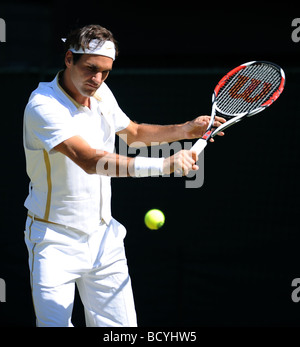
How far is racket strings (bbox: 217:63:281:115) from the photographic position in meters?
3.73

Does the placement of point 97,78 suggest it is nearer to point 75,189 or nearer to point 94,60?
point 94,60

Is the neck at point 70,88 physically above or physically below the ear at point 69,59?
below

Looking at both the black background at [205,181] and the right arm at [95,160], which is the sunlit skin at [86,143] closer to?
the right arm at [95,160]

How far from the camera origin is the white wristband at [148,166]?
9.92 feet

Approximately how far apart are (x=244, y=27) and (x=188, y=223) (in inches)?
55.7

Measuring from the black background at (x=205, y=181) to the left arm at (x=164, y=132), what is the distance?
1.01 meters

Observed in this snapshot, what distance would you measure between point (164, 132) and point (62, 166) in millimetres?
702

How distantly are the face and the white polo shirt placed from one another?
0.10 m

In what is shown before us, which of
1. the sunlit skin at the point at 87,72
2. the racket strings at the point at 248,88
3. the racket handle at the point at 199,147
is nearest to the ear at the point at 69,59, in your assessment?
the sunlit skin at the point at 87,72

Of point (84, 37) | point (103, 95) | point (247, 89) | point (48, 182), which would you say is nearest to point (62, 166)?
point (48, 182)

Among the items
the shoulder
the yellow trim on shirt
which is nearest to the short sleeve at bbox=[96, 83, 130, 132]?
the shoulder

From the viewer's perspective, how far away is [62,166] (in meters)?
3.30

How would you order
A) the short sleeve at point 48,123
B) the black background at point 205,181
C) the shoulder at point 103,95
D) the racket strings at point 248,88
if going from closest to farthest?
the short sleeve at point 48,123 → the shoulder at point 103,95 → the racket strings at point 248,88 → the black background at point 205,181
